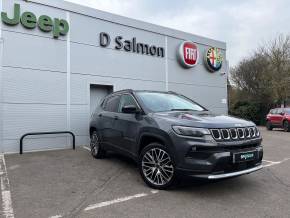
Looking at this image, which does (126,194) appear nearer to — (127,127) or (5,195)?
(127,127)

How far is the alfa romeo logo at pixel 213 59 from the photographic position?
1514 cm

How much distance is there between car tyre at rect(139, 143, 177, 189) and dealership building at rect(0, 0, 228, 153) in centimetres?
535

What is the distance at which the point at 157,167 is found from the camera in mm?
5176

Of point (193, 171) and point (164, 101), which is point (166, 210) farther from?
point (164, 101)

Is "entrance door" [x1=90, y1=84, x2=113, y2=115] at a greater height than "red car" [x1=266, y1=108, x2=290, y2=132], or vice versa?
"entrance door" [x1=90, y1=84, x2=113, y2=115]

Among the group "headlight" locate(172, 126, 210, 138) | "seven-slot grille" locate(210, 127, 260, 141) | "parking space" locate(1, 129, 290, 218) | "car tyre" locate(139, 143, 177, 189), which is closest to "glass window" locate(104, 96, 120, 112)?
"parking space" locate(1, 129, 290, 218)

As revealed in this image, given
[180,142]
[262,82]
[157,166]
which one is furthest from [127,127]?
[262,82]

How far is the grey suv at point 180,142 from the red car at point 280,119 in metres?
14.1

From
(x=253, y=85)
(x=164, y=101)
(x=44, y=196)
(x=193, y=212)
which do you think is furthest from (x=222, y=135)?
(x=253, y=85)

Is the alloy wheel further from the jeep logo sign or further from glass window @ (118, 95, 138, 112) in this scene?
the jeep logo sign

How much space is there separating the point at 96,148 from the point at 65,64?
3.66 metres

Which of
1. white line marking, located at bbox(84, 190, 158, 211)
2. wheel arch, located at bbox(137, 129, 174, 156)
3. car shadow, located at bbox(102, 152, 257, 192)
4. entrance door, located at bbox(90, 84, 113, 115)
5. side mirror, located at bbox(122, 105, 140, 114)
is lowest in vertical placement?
white line marking, located at bbox(84, 190, 158, 211)

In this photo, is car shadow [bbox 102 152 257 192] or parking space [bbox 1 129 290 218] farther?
car shadow [bbox 102 152 257 192]

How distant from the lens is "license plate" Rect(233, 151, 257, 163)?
4769mm
